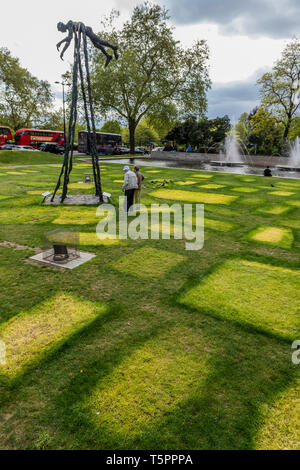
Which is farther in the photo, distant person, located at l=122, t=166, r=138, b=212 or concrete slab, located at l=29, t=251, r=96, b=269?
distant person, located at l=122, t=166, r=138, b=212

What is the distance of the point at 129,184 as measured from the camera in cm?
953

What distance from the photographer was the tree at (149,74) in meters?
34.3

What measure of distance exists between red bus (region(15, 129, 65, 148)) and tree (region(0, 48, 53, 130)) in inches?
340

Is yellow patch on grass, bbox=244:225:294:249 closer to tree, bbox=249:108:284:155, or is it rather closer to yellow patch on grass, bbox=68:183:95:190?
yellow patch on grass, bbox=68:183:95:190

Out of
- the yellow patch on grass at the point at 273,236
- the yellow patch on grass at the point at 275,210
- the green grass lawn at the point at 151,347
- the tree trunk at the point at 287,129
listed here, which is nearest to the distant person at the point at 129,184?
the green grass lawn at the point at 151,347

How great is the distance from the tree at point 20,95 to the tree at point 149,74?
65.5ft

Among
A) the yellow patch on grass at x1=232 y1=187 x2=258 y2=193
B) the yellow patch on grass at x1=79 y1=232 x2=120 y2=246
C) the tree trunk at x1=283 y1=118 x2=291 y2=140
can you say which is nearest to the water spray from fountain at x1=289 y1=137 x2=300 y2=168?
the tree trunk at x1=283 y1=118 x2=291 y2=140

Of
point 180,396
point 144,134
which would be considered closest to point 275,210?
point 180,396

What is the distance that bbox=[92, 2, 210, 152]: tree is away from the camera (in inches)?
1352

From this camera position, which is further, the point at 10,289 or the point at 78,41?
the point at 78,41

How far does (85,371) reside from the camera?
11.2 ft
